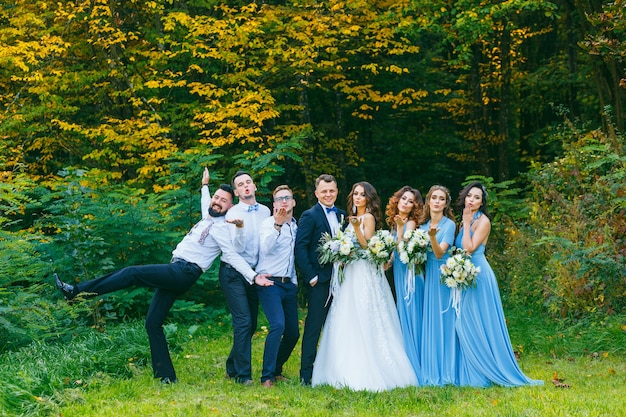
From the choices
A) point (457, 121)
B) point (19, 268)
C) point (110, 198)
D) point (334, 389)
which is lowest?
point (334, 389)

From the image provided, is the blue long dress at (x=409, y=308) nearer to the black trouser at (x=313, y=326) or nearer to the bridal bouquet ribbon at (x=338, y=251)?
the bridal bouquet ribbon at (x=338, y=251)

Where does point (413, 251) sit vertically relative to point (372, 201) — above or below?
below

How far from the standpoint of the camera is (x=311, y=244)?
753 centimetres

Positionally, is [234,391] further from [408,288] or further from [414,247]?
[414,247]

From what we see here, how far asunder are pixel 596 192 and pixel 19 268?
7795 millimetres

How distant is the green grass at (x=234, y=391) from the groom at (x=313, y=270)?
13.6 inches

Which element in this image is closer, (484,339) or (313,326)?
(484,339)

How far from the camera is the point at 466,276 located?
7.14m

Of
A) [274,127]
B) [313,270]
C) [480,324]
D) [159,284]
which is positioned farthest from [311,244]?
[274,127]

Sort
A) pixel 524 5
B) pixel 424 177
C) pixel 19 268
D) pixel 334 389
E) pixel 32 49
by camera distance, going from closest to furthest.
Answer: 1. pixel 334 389
2. pixel 19 268
3. pixel 524 5
4. pixel 32 49
5. pixel 424 177

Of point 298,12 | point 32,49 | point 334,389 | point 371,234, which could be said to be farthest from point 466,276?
point 32,49

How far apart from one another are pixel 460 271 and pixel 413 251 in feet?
1.64

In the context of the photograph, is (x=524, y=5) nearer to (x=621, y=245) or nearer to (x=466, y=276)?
(x=621, y=245)

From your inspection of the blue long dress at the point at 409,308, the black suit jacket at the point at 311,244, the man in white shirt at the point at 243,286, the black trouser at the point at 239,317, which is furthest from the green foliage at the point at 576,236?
the black trouser at the point at 239,317
